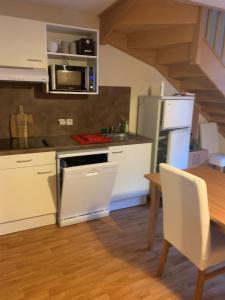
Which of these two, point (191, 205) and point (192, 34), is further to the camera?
point (192, 34)

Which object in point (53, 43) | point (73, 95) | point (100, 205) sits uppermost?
point (53, 43)

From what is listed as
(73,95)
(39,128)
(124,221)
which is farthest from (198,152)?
(39,128)

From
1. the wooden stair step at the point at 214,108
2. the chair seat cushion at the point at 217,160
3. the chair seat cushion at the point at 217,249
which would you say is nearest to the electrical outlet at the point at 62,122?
the chair seat cushion at the point at 217,249

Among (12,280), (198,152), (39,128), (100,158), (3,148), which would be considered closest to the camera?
(12,280)

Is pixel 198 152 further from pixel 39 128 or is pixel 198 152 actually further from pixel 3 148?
pixel 3 148

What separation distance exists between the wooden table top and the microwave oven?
131 cm

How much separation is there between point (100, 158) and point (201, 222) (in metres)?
1.44

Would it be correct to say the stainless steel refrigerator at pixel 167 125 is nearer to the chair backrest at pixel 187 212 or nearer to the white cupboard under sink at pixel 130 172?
the white cupboard under sink at pixel 130 172

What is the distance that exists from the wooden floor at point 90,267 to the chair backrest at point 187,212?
430 millimetres

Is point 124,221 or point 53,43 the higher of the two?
point 53,43

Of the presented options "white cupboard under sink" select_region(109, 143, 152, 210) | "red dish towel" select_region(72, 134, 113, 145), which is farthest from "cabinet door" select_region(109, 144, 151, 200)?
"red dish towel" select_region(72, 134, 113, 145)

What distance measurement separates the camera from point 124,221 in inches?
112

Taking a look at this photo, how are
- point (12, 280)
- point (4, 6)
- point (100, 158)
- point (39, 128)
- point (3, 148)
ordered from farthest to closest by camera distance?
point (39, 128) → point (100, 158) → point (4, 6) → point (3, 148) → point (12, 280)

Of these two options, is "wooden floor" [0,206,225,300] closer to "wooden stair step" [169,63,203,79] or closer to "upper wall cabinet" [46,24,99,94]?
"upper wall cabinet" [46,24,99,94]
